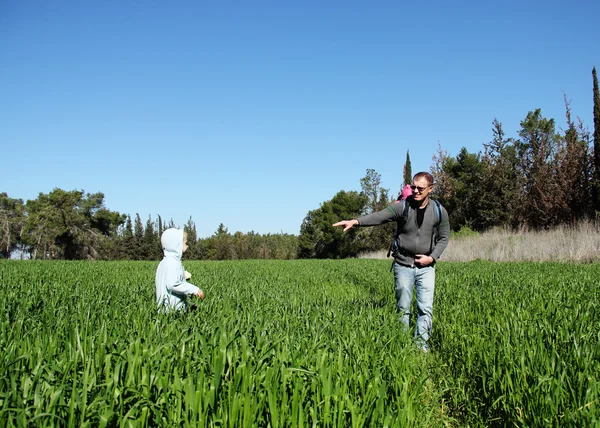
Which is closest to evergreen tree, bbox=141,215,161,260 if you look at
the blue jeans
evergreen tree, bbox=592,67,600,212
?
evergreen tree, bbox=592,67,600,212

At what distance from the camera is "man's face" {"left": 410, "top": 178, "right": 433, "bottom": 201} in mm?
5145

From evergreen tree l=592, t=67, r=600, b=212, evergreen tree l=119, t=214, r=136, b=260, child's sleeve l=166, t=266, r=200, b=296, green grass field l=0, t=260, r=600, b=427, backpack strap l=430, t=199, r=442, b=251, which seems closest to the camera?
green grass field l=0, t=260, r=600, b=427

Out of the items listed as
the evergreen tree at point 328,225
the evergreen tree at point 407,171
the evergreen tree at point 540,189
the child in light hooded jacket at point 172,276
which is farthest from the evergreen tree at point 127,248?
the child in light hooded jacket at point 172,276

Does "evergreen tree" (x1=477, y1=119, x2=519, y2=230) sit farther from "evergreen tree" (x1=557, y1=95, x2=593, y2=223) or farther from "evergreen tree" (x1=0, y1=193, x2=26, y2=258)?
"evergreen tree" (x1=0, y1=193, x2=26, y2=258)

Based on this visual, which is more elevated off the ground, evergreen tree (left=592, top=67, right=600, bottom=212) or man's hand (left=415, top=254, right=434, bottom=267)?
evergreen tree (left=592, top=67, right=600, bottom=212)

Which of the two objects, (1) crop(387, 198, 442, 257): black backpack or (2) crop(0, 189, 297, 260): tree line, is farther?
(2) crop(0, 189, 297, 260): tree line

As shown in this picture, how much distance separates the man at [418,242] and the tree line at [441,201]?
17.2m

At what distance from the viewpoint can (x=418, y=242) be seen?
17.5 ft

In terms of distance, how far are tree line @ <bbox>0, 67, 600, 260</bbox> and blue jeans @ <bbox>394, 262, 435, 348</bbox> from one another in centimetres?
1721

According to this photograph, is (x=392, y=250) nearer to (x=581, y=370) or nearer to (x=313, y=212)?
(x=581, y=370)

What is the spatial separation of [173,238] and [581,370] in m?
4.28

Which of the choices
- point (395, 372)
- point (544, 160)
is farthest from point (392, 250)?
point (544, 160)

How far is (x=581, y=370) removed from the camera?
3.04m

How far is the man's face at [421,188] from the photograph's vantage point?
5.14m
